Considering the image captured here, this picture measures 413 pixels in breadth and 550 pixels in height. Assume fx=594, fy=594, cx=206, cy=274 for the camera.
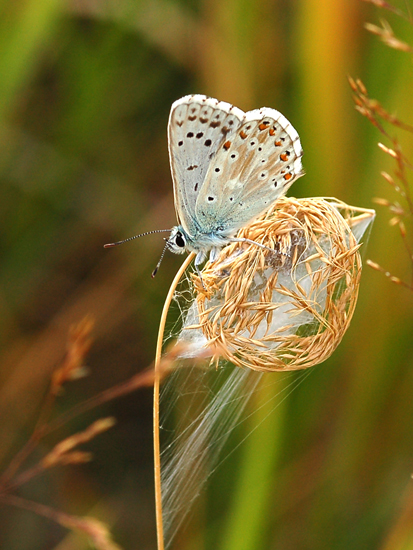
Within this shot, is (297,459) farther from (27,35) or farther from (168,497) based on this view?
(27,35)

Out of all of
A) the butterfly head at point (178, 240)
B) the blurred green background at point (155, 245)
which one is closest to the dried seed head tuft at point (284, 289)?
the butterfly head at point (178, 240)

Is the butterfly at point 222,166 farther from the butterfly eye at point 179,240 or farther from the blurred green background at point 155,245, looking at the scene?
the blurred green background at point 155,245

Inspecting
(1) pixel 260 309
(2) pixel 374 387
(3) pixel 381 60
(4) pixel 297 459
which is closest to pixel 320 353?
(1) pixel 260 309

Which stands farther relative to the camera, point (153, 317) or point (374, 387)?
point (153, 317)

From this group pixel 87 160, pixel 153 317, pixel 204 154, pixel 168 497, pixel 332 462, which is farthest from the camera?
pixel 87 160

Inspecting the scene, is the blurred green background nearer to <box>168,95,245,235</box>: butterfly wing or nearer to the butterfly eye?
the butterfly eye

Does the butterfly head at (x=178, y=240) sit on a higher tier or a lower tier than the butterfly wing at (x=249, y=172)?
lower

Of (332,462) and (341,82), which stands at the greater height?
(341,82)

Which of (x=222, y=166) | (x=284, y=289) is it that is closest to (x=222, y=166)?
(x=222, y=166)
